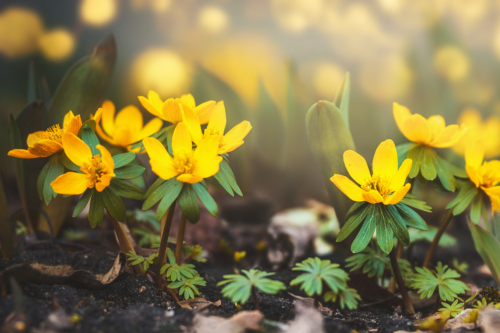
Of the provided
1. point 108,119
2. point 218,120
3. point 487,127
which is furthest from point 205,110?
point 487,127

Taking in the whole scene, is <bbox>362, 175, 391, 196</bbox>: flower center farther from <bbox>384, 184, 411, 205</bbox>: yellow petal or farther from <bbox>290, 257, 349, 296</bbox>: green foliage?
<bbox>290, 257, 349, 296</bbox>: green foliage

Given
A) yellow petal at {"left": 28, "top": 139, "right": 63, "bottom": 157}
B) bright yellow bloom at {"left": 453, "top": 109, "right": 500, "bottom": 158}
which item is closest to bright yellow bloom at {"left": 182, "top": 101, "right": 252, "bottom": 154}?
yellow petal at {"left": 28, "top": 139, "right": 63, "bottom": 157}

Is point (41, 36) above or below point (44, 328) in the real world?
above

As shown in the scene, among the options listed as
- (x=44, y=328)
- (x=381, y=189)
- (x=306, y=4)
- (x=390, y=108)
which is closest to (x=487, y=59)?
(x=390, y=108)

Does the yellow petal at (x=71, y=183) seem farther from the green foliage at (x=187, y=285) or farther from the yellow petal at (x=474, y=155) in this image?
the yellow petal at (x=474, y=155)

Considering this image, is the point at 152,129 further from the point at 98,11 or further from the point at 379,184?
the point at 98,11

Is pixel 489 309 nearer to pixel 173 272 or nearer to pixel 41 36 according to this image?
pixel 173 272
